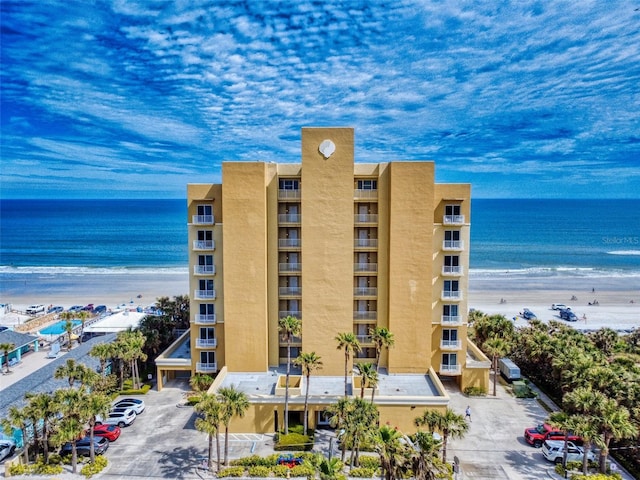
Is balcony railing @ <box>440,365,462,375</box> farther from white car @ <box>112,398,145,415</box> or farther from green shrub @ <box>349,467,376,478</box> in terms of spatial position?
white car @ <box>112,398,145,415</box>

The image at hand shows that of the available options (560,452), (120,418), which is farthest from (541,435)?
(120,418)

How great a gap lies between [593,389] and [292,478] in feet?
68.3

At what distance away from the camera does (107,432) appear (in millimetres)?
28094

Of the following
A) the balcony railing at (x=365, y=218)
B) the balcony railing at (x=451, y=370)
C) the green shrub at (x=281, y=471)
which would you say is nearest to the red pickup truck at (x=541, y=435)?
the balcony railing at (x=451, y=370)

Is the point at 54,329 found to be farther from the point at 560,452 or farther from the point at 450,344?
the point at 560,452

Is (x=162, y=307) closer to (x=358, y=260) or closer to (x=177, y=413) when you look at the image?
(x=177, y=413)

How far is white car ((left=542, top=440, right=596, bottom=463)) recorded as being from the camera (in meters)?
25.7

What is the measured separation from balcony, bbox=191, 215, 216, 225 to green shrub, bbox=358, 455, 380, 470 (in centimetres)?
2183

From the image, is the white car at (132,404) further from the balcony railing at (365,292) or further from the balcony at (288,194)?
the balcony at (288,194)

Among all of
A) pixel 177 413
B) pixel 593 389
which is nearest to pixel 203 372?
pixel 177 413

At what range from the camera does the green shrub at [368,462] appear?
2520 centimetres

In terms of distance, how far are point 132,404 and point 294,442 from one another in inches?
532

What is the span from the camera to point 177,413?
3234cm

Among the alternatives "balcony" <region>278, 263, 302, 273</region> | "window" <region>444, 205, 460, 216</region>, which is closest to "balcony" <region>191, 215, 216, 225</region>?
"balcony" <region>278, 263, 302, 273</region>
